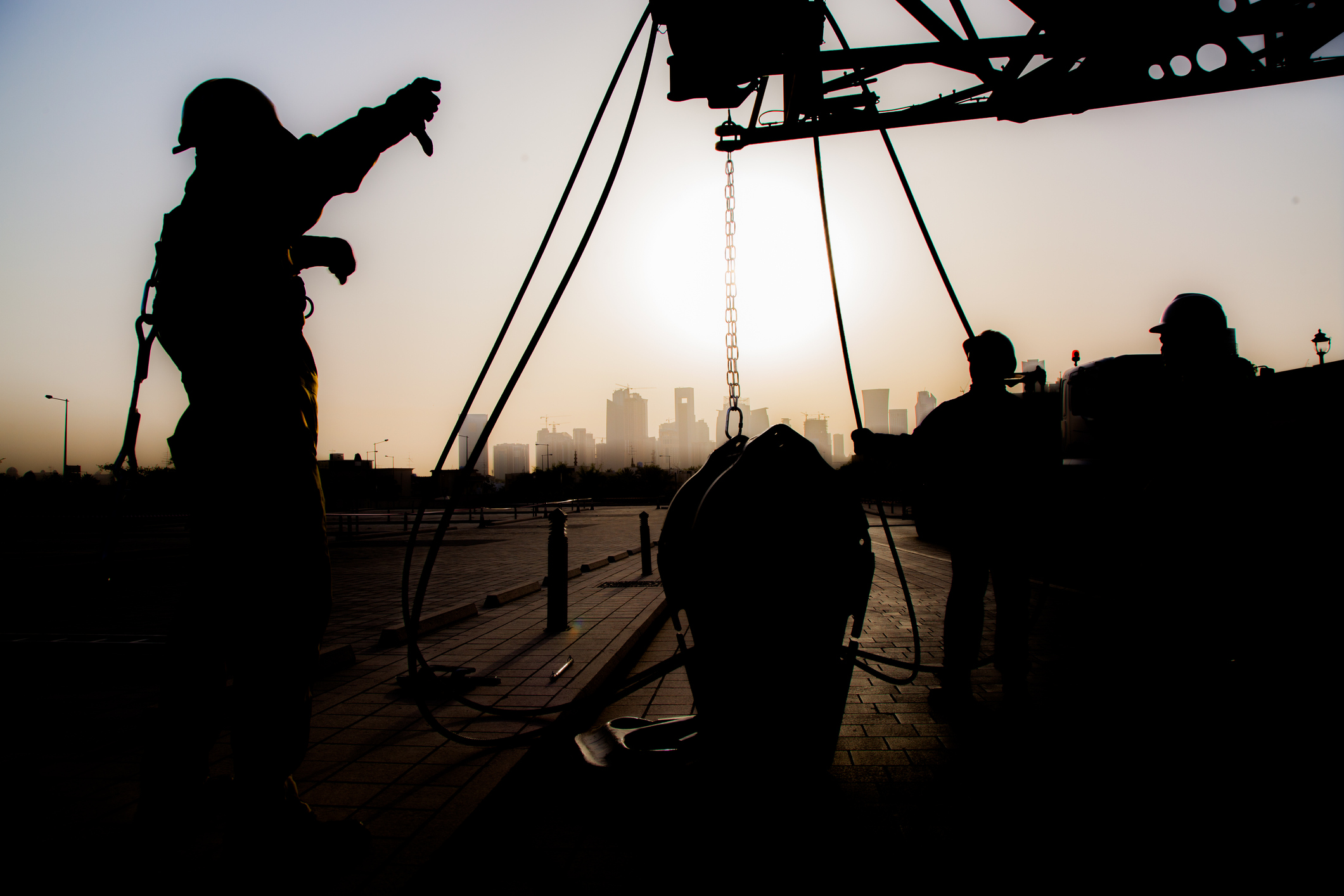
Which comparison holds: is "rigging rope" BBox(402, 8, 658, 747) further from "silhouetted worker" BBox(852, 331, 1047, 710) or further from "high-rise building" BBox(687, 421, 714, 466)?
"high-rise building" BBox(687, 421, 714, 466)

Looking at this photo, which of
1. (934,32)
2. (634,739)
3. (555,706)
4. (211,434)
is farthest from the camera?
(934,32)

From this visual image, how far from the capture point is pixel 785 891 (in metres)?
1.92

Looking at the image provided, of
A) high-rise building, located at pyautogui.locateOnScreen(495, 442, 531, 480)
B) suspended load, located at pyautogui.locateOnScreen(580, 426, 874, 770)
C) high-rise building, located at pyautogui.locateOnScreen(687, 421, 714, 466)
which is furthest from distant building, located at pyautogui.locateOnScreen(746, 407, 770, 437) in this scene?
high-rise building, located at pyautogui.locateOnScreen(495, 442, 531, 480)

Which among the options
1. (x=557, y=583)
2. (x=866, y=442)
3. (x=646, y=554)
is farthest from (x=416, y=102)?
(x=646, y=554)

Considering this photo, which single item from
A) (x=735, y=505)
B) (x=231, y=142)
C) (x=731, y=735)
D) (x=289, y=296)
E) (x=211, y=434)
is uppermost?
(x=231, y=142)

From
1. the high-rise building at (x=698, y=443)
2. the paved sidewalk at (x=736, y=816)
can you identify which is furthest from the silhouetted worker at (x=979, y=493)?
the high-rise building at (x=698, y=443)

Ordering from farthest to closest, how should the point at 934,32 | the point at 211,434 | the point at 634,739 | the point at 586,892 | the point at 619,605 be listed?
the point at 619,605
the point at 934,32
the point at 634,739
the point at 586,892
the point at 211,434

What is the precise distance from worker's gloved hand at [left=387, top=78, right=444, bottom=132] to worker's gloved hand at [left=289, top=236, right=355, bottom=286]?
471 millimetres

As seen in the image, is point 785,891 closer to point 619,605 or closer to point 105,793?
point 105,793

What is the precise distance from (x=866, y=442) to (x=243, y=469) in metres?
2.89

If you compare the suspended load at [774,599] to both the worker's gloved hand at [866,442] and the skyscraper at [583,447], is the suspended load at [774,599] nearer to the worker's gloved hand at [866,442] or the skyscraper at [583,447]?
the worker's gloved hand at [866,442]

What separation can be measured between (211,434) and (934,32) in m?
5.24

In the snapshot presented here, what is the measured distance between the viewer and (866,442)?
11.9 ft

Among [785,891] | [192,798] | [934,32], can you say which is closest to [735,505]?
[785,891]
